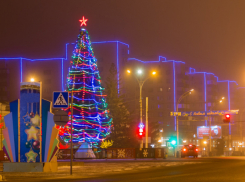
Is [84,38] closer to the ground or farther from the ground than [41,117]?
farther from the ground

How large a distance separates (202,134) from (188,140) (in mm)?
35271

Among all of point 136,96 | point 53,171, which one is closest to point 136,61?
point 136,96

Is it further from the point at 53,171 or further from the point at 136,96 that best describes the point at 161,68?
the point at 53,171

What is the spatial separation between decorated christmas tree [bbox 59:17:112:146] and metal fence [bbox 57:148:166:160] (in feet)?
18.6

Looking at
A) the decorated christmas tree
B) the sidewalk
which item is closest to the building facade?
the decorated christmas tree

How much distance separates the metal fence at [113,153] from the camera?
45812mm

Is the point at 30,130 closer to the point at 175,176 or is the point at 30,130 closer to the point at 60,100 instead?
the point at 60,100

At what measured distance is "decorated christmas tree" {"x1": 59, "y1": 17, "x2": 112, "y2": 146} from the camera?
50.8m

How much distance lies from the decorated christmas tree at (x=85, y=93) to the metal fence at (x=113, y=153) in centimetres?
567

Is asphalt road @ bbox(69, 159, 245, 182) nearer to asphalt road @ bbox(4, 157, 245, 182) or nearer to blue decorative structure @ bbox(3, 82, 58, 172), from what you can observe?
asphalt road @ bbox(4, 157, 245, 182)

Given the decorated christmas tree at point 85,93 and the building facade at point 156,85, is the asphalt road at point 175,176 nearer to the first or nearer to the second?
the decorated christmas tree at point 85,93

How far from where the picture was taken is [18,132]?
23406 mm

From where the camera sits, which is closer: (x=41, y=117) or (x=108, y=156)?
(x=41, y=117)

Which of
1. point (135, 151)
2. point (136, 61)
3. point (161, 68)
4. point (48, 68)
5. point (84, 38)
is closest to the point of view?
point (135, 151)
